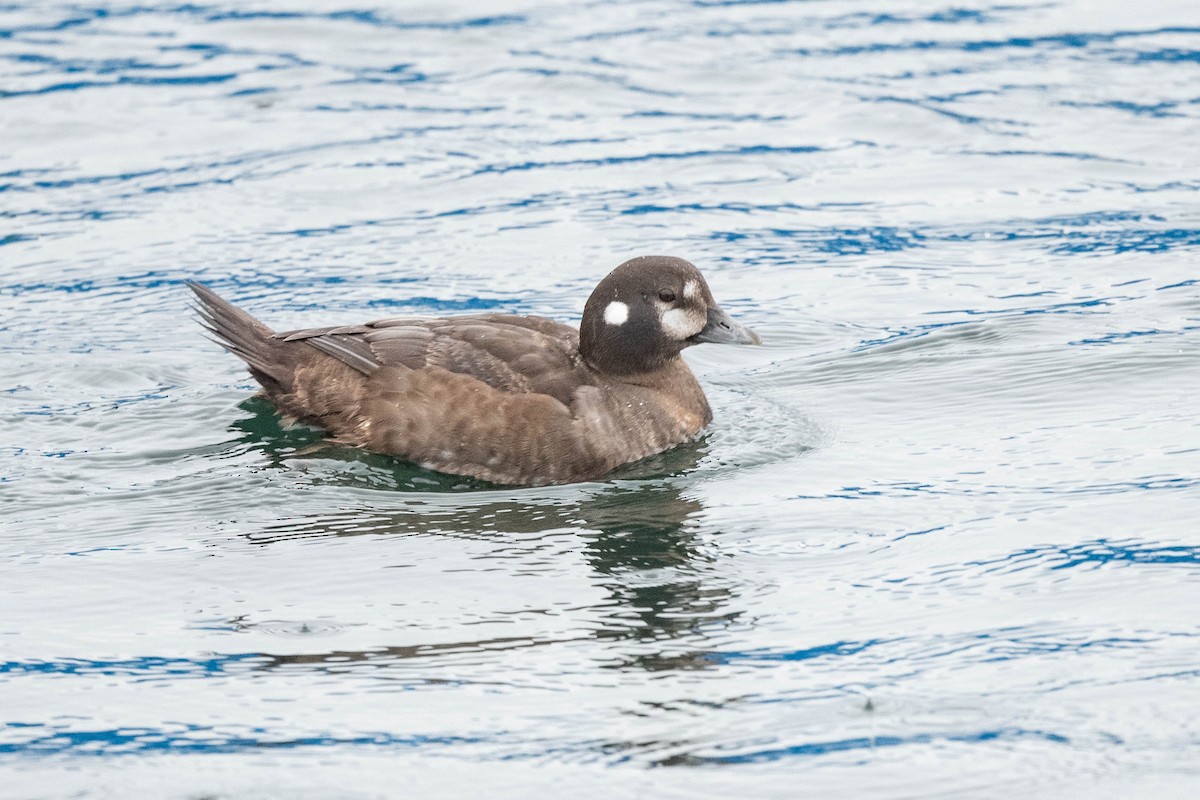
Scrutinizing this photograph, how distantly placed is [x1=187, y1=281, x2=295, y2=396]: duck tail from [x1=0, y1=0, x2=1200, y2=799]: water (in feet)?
1.03

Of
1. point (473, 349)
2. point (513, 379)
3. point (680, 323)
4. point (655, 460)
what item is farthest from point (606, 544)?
point (680, 323)

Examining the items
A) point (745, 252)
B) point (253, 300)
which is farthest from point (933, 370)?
point (253, 300)

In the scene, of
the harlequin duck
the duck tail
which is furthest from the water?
the duck tail

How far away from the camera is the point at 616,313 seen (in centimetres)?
788

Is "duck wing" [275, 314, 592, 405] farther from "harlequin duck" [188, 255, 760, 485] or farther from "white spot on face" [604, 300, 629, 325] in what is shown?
"white spot on face" [604, 300, 629, 325]

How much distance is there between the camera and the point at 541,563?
652cm

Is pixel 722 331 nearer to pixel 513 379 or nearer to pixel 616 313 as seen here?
pixel 616 313

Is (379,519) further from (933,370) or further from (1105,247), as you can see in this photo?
(1105,247)

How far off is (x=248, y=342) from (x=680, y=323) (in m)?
2.05

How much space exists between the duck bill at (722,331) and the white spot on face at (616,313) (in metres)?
0.36

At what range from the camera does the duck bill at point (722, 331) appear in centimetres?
795

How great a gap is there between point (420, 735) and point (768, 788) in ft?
3.54

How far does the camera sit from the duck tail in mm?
8094

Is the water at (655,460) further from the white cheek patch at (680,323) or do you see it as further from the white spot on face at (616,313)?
the white spot on face at (616,313)
